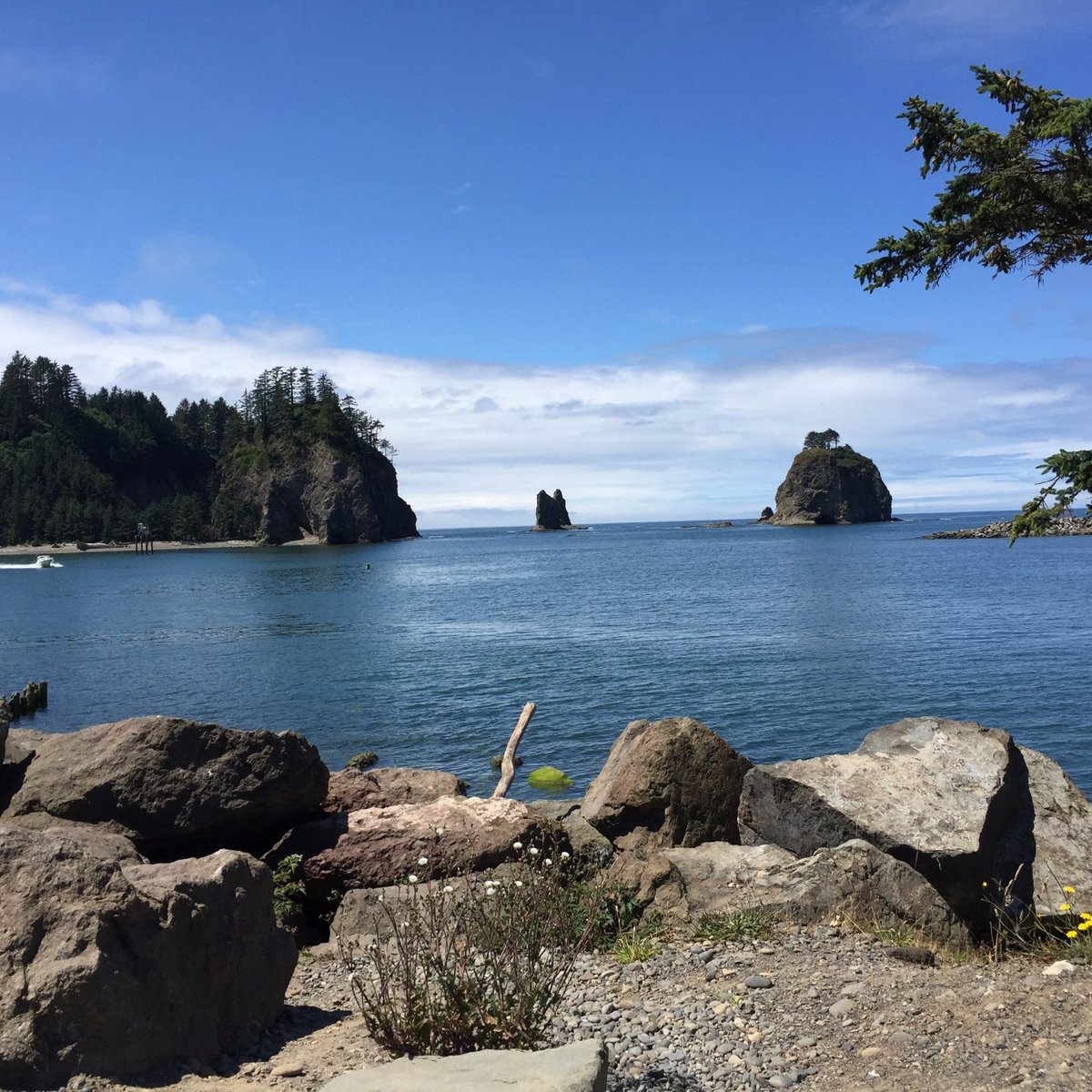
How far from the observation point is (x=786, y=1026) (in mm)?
6535

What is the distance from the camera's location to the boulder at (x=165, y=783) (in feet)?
32.1

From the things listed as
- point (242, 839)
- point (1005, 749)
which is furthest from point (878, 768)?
point (242, 839)

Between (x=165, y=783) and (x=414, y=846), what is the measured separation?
113 inches

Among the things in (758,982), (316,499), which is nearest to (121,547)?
(316,499)

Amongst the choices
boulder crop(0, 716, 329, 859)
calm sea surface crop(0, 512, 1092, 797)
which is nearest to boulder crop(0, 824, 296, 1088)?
boulder crop(0, 716, 329, 859)

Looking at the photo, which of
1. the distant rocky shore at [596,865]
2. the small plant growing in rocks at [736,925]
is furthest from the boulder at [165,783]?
the small plant growing in rocks at [736,925]

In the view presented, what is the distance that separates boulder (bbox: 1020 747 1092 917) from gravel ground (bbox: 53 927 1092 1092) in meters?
2.80

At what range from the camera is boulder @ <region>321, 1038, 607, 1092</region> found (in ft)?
14.0

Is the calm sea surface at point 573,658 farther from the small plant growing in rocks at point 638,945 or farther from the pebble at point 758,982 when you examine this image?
the pebble at point 758,982

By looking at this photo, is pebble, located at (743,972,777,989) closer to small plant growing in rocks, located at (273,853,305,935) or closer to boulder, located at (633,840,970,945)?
boulder, located at (633,840,970,945)

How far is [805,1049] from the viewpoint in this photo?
6.18 meters

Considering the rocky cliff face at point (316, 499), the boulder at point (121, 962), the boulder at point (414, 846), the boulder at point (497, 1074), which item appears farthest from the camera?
Result: the rocky cliff face at point (316, 499)

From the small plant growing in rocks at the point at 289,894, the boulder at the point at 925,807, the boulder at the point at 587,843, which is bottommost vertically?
the small plant growing in rocks at the point at 289,894

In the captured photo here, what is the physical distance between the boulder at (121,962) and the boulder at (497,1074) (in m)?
1.81
